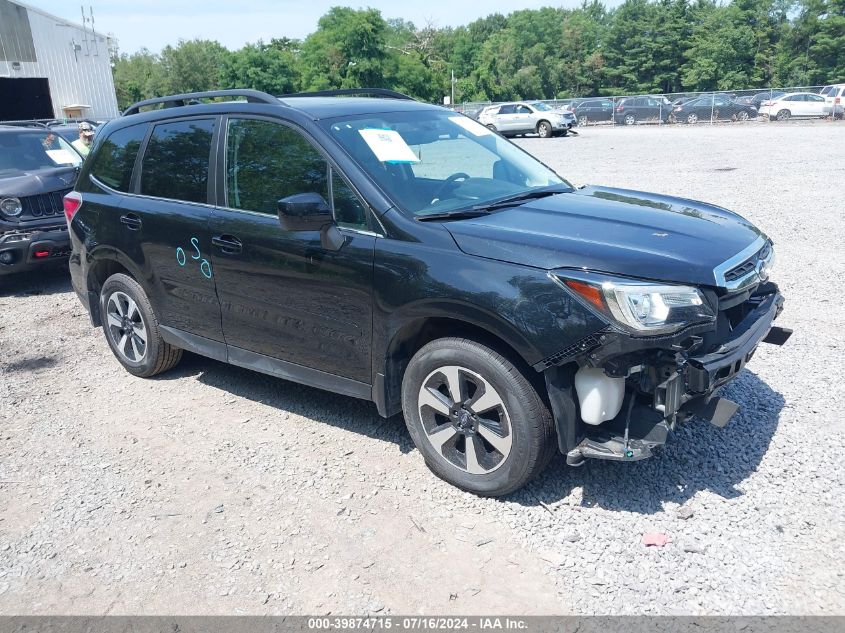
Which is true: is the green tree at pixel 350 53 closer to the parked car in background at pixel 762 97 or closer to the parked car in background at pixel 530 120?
the parked car in background at pixel 530 120

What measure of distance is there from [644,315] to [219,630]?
2.20 metres

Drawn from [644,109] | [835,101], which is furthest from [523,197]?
[644,109]

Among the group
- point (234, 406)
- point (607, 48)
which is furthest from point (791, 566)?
point (607, 48)

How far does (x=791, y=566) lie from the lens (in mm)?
3035

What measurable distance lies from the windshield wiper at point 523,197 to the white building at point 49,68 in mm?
30391

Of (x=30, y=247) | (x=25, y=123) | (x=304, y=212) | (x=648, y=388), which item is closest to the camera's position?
(x=648, y=388)

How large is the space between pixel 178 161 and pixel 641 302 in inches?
129

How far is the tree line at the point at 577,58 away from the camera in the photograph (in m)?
65.6

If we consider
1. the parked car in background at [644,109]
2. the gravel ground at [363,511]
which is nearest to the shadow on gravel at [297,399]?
the gravel ground at [363,511]

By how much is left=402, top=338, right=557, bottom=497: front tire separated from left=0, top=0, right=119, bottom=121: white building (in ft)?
102

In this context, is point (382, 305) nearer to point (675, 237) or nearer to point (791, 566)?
point (675, 237)

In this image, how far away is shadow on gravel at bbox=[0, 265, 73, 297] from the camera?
8.48 metres

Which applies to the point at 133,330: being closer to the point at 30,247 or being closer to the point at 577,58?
the point at 30,247

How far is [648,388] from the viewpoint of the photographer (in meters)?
3.18
